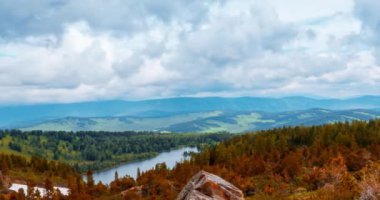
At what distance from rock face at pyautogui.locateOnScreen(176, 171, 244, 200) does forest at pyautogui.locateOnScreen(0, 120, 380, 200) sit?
5.01m

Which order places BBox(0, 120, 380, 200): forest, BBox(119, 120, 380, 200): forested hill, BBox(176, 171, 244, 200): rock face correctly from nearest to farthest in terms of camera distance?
BBox(176, 171, 244, 200): rock face < BBox(119, 120, 380, 200): forested hill < BBox(0, 120, 380, 200): forest

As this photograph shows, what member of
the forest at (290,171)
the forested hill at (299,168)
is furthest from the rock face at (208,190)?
the forest at (290,171)

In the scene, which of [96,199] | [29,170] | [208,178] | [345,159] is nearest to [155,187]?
[96,199]

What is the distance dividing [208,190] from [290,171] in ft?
114

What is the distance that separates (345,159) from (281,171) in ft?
30.4

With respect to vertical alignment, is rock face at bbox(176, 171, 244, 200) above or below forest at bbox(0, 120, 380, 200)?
above

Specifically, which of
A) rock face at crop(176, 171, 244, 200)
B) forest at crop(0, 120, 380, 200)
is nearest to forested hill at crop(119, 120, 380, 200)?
forest at crop(0, 120, 380, 200)

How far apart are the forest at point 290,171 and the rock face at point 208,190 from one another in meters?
5.01

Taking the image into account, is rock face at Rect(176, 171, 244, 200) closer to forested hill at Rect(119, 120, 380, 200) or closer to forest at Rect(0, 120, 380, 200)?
forested hill at Rect(119, 120, 380, 200)

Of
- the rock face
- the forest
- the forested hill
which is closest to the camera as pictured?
the rock face

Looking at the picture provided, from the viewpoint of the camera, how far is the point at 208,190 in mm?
24828

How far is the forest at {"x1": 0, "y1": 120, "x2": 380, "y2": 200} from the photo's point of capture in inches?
1169

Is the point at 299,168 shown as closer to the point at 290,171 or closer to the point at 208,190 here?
the point at 290,171

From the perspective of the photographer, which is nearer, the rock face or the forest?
the rock face
